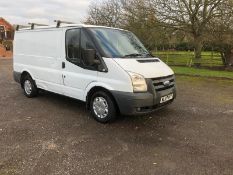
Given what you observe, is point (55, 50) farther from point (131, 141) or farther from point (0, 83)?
point (0, 83)

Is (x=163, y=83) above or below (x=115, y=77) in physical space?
below

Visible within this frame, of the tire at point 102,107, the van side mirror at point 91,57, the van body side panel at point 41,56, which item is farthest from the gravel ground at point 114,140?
the van side mirror at point 91,57

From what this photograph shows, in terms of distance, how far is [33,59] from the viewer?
26.0 ft

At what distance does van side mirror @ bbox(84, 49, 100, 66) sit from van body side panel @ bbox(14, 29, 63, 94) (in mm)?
1227

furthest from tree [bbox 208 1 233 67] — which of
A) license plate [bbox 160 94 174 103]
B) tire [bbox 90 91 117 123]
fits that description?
tire [bbox 90 91 117 123]

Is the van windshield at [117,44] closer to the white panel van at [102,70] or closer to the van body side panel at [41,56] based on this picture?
the white panel van at [102,70]

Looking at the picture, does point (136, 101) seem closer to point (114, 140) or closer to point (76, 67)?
point (114, 140)

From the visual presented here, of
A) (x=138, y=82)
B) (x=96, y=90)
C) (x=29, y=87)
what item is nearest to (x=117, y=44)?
(x=96, y=90)

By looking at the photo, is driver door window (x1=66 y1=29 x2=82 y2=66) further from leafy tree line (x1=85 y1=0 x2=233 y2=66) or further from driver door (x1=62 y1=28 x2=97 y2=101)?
leafy tree line (x1=85 y1=0 x2=233 y2=66)

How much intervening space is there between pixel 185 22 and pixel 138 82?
15.3 metres

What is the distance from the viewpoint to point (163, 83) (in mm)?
5965

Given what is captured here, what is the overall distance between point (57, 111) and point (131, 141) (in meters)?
2.61

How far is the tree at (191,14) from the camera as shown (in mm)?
18234

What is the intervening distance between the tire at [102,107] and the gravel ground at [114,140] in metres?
0.17
